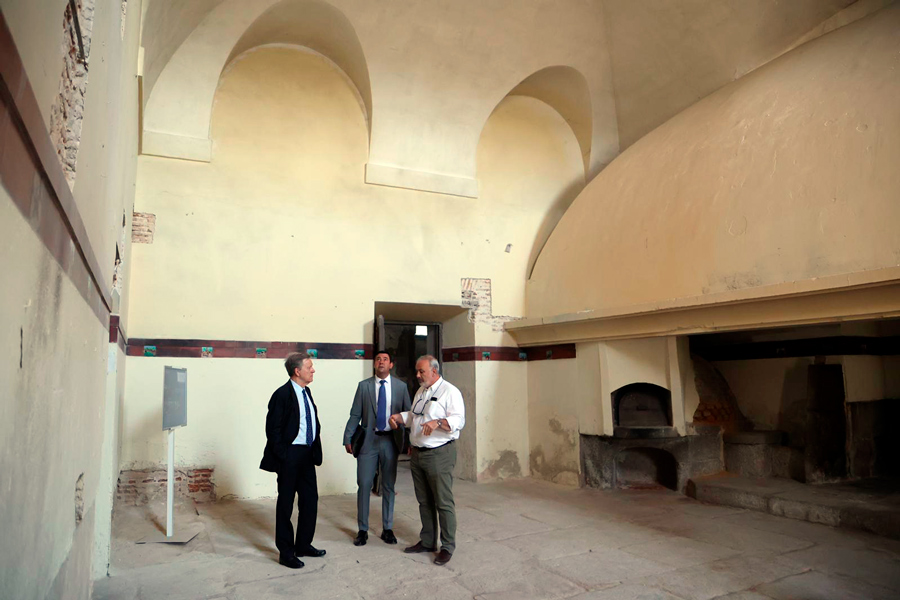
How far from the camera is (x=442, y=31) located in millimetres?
7328

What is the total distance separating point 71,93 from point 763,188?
5.24 meters

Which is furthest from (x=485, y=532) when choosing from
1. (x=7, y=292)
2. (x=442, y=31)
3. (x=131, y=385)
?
(x=442, y=31)

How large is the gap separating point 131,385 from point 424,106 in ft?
15.5

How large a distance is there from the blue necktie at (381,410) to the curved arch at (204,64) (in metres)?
3.60

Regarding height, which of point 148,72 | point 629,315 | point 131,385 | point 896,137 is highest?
point 148,72

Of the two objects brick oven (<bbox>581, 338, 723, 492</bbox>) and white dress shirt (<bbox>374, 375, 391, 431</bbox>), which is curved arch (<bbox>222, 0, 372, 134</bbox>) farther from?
brick oven (<bbox>581, 338, 723, 492</bbox>)

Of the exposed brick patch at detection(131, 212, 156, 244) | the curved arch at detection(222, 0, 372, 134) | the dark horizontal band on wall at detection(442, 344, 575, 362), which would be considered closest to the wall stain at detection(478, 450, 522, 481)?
the dark horizontal band on wall at detection(442, 344, 575, 362)

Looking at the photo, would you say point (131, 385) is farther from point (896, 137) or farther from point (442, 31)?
point (896, 137)

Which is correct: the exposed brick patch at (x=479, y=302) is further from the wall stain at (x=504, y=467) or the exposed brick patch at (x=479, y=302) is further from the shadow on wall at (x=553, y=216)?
the wall stain at (x=504, y=467)

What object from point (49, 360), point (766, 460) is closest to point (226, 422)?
point (49, 360)

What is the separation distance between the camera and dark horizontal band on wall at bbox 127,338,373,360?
6.30m

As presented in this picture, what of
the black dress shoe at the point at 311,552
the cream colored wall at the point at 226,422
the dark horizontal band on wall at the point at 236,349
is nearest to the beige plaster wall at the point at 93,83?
the black dress shoe at the point at 311,552

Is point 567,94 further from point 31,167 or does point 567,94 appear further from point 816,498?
point 31,167

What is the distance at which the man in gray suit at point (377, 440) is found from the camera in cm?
489
